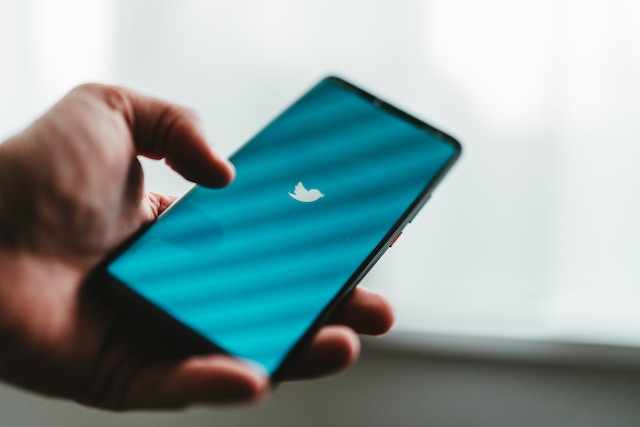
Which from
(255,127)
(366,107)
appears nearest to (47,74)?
(255,127)

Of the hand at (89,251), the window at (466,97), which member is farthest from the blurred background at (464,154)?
the hand at (89,251)

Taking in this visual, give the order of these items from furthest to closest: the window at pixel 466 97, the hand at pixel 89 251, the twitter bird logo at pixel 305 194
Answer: the window at pixel 466 97, the twitter bird logo at pixel 305 194, the hand at pixel 89 251

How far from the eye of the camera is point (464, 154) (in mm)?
847

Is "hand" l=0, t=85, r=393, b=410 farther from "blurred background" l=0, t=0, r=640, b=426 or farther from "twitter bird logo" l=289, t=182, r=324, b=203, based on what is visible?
"blurred background" l=0, t=0, r=640, b=426

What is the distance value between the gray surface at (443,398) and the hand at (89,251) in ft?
0.96

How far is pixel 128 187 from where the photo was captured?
24.0 inches

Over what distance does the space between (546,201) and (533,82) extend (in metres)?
0.16

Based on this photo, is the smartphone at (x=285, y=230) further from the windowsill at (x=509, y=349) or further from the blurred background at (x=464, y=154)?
the windowsill at (x=509, y=349)

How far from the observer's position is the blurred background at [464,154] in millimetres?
802

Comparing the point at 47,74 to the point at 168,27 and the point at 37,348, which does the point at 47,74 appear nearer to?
the point at 168,27

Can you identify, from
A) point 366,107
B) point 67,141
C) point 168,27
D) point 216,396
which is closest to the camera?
point 216,396

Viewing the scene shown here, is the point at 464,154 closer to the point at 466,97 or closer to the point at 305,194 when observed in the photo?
the point at 466,97

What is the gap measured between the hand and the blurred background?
25 cm

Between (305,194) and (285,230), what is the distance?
56mm
